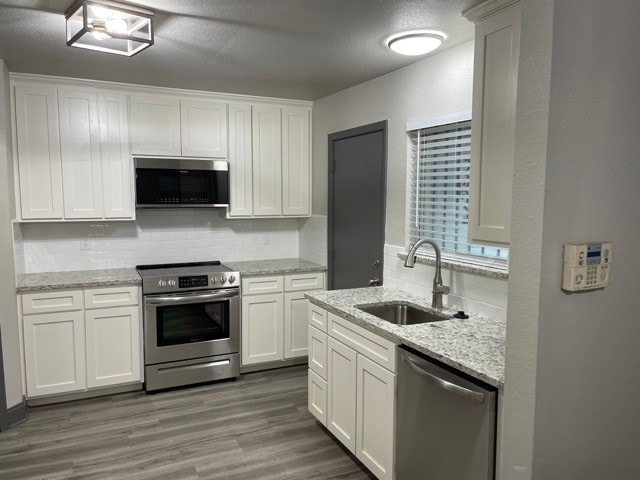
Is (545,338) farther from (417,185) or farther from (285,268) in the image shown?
(285,268)

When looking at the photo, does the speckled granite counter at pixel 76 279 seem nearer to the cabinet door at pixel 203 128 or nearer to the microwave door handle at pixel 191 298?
the microwave door handle at pixel 191 298

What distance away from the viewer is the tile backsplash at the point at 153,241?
3.93 m

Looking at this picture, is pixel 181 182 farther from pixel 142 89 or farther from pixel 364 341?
pixel 364 341

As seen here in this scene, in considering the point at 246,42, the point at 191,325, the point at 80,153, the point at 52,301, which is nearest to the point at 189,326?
the point at 191,325

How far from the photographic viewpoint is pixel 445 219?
296 centimetres

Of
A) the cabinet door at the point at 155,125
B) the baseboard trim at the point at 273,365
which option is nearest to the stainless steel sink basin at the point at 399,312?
the baseboard trim at the point at 273,365

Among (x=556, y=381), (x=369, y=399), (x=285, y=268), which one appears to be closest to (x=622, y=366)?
(x=556, y=381)

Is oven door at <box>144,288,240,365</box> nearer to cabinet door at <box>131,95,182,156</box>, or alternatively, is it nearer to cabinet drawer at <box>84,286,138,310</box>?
cabinet drawer at <box>84,286,138,310</box>

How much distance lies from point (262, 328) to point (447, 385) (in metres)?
2.49

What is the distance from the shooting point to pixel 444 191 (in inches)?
→ 117

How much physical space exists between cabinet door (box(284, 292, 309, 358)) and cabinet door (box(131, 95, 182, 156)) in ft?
5.21

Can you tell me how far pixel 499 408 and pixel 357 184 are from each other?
2.37 m

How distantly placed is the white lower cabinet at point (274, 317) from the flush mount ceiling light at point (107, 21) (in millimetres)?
2211

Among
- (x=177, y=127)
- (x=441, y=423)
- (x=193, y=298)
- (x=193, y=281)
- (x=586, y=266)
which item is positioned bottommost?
(x=441, y=423)
